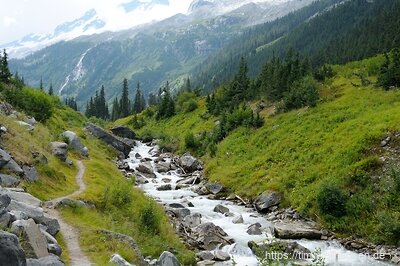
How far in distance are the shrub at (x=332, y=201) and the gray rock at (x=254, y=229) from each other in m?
6.11

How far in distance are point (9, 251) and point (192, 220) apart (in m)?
25.8

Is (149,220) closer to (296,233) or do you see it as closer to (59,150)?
(296,233)

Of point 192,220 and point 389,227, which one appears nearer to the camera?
point 389,227

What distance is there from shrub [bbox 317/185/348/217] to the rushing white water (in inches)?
167

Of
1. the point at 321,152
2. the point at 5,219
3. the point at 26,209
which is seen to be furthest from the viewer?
the point at 321,152

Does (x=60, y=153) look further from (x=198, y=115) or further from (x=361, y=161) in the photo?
(x=198, y=115)

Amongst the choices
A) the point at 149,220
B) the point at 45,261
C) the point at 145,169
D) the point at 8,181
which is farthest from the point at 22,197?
the point at 145,169

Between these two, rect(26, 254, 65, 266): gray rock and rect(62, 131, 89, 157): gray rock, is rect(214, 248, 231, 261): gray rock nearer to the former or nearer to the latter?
rect(26, 254, 65, 266): gray rock

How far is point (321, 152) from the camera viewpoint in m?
48.3

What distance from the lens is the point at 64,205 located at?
92.3 feet

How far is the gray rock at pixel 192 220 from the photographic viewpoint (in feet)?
123

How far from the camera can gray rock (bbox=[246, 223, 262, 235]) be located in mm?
35956

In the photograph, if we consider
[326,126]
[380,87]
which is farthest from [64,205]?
[380,87]

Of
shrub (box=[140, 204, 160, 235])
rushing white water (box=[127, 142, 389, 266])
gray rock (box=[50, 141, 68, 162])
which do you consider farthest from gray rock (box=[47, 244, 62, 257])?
gray rock (box=[50, 141, 68, 162])
